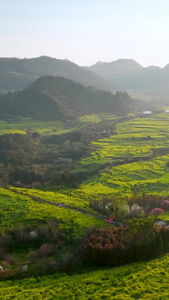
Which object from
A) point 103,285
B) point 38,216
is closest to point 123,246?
point 103,285

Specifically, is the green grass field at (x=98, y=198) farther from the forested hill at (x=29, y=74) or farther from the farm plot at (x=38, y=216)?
the forested hill at (x=29, y=74)

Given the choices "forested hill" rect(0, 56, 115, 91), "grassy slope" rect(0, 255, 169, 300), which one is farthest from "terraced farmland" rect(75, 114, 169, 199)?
"forested hill" rect(0, 56, 115, 91)

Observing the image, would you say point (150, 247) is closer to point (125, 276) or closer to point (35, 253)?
point (125, 276)

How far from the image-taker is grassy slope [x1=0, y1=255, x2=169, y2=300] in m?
17.0

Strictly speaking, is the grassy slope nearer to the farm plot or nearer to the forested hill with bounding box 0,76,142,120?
the farm plot

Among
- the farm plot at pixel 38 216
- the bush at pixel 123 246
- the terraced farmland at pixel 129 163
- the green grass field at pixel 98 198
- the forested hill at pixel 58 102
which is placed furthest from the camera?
the forested hill at pixel 58 102

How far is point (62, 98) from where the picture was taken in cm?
11369

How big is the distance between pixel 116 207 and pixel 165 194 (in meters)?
8.55

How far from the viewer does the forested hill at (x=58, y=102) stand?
338 ft

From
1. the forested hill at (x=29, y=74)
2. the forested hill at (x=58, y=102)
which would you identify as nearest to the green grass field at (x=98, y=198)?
the forested hill at (x=58, y=102)

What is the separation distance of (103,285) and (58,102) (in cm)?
9237

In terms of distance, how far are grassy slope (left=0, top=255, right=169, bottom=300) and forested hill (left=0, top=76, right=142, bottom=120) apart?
82.5 meters

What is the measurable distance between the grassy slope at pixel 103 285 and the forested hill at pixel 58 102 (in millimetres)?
82525

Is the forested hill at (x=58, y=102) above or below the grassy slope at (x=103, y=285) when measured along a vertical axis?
above
